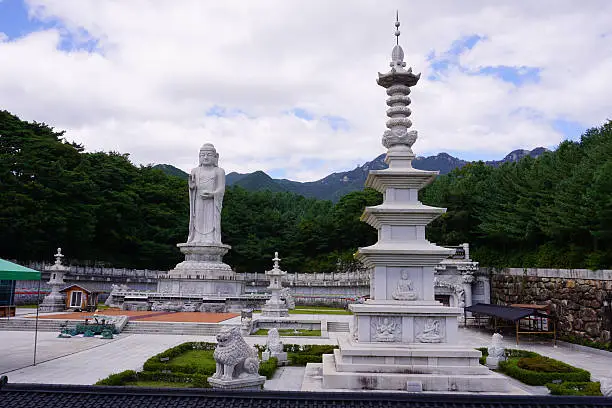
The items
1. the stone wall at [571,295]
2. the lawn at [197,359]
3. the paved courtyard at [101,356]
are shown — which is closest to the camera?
the paved courtyard at [101,356]

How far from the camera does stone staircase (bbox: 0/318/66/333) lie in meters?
23.2

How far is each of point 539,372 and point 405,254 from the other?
4.92 m

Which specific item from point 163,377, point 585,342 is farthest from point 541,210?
point 163,377

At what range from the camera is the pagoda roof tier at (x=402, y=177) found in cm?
1319

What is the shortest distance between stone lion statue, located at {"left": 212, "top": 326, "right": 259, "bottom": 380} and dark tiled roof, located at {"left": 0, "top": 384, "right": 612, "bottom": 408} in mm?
5586

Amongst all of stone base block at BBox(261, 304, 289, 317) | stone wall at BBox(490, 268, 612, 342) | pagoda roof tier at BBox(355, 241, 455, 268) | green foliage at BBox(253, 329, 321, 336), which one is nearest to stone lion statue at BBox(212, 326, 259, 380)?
pagoda roof tier at BBox(355, 241, 455, 268)

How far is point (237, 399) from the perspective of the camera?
4.93 m

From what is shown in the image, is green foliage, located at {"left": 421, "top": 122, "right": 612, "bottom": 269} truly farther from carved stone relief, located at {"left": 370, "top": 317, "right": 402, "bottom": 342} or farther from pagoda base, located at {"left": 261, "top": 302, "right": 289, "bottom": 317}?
pagoda base, located at {"left": 261, "top": 302, "right": 289, "bottom": 317}

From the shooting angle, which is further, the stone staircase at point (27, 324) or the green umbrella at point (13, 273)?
the stone staircase at point (27, 324)

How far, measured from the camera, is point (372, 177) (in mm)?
13617

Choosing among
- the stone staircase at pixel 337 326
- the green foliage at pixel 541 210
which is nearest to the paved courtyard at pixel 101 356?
the stone staircase at pixel 337 326

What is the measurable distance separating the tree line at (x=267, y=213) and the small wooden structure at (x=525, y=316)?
10.9 ft

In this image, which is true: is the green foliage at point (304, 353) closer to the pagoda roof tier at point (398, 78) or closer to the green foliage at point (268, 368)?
the green foliage at point (268, 368)

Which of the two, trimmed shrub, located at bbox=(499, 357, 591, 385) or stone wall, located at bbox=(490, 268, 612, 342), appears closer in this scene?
trimmed shrub, located at bbox=(499, 357, 591, 385)
